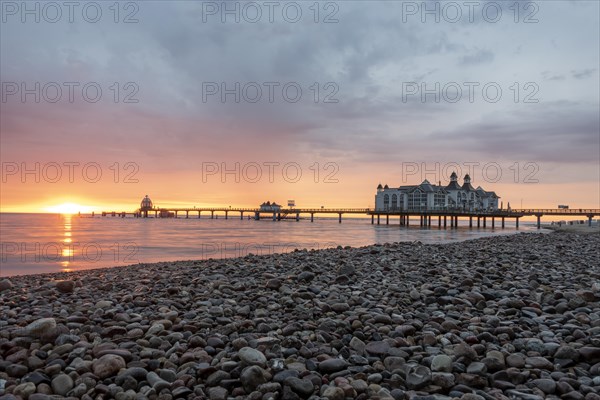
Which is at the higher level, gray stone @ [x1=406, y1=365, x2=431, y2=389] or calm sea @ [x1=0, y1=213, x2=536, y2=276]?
gray stone @ [x1=406, y1=365, x2=431, y2=389]

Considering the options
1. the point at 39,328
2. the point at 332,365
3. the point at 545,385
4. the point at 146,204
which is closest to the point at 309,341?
the point at 332,365

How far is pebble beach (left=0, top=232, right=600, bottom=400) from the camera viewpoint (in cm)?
331

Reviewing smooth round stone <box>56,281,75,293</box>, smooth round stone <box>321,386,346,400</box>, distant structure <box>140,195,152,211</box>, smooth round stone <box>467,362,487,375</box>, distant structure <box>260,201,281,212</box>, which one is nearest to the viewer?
smooth round stone <box>321,386,346,400</box>

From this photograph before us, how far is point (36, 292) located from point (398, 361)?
20.4ft

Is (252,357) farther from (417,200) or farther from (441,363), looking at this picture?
(417,200)

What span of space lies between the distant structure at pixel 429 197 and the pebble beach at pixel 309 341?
86.7 m

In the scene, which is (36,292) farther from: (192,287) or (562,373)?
(562,373)

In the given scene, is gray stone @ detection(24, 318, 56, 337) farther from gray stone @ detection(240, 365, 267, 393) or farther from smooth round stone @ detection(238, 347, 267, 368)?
gray stone @ detection(240, 365, 267, 393)

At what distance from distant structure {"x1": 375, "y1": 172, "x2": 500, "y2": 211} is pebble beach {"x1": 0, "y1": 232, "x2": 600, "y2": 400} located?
86729 mm

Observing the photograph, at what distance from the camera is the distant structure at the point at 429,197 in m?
93.1

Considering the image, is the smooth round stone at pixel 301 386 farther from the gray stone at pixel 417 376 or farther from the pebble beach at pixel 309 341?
the gray stone at pixel 417 376

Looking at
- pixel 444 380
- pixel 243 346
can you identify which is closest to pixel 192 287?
pixel 243 346

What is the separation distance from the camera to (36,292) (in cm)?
716

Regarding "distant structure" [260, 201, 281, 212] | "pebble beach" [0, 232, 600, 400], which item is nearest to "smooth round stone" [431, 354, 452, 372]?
"pebble beach" [0, 232, 600, 400]
